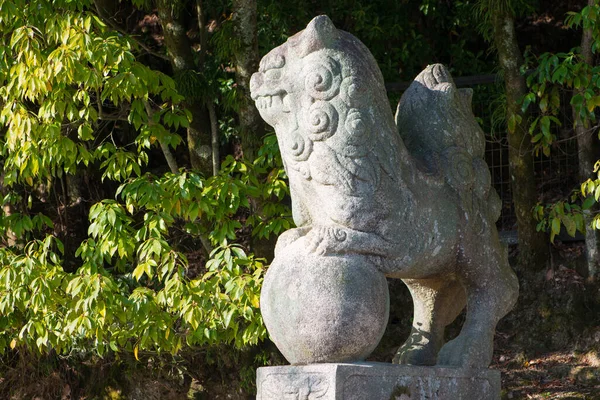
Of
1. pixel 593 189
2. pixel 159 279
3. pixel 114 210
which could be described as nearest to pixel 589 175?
pixel 593 189

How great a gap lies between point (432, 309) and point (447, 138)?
700mm

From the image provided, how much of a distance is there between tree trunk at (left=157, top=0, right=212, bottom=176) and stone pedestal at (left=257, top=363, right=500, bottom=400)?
3.92m

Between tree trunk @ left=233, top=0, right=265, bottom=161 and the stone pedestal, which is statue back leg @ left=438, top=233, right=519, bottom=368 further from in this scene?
tree trunk @ left=233, top=0, right=265, bottom=161

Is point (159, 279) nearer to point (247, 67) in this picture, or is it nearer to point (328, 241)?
point (247, 67)

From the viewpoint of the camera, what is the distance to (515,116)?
681 cm

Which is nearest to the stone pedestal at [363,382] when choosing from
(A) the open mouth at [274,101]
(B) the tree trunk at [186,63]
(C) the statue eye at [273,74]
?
(A) the open mouth at [274,101]

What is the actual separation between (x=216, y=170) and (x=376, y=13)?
201 cm

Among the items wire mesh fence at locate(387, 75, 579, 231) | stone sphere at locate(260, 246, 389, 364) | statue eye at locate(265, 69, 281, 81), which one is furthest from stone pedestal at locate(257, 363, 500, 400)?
wire mesh fence at locate(387, 75, 579, 231)

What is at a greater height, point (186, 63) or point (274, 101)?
point (186, 63)

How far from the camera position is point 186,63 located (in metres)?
7.38

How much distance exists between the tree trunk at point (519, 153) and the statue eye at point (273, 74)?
3469mm

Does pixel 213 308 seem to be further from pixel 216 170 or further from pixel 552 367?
Answer: pixel 552 367

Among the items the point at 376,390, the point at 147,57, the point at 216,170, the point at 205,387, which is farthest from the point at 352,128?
the point at 147,57

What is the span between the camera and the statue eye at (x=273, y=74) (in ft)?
12.1
